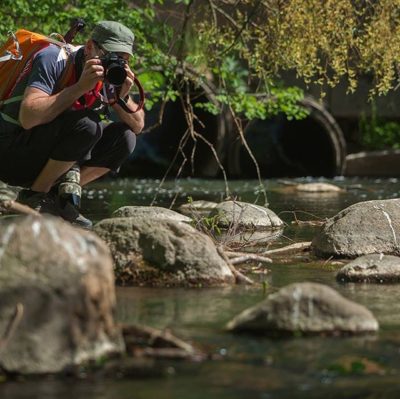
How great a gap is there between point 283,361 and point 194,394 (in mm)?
553

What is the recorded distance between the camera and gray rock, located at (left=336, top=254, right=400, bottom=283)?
22.3 feet

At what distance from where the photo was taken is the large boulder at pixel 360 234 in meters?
7.85

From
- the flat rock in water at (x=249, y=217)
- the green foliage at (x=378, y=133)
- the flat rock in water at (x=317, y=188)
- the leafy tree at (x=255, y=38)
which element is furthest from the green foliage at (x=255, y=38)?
the green foliage at (x=378, y=133)

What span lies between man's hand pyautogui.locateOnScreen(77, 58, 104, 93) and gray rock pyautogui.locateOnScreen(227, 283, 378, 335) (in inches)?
90.3

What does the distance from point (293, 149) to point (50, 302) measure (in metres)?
17.3

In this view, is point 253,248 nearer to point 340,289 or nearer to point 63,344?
point 340,289

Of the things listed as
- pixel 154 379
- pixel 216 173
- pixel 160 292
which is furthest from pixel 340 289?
pixel 216 173

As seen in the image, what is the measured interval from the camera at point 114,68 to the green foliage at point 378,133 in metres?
14.7

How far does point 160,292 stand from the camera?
6.21 m

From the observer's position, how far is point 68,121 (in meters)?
7.56

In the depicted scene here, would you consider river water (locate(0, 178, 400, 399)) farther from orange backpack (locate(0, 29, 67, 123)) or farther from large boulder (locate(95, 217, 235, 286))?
orange backpack (locate(0, 29, 67, 123))

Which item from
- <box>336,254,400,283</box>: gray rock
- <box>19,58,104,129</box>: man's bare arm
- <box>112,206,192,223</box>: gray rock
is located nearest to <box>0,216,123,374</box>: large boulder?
<box>336,254,400,283</box>: gray rock

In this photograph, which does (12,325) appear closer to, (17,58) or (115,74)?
(115,74)

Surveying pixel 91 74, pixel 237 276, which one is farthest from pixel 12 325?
pixel 91 74
